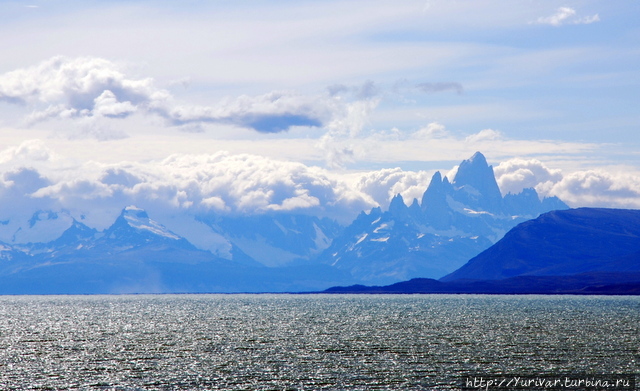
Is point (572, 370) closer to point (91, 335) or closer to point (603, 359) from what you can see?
point (603, 359)

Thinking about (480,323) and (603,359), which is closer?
(603,359)

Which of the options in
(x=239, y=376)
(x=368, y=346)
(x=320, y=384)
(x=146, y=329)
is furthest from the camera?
(x=146, y=329)

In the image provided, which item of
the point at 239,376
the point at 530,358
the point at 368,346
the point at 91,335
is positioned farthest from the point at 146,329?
the point at 530,358

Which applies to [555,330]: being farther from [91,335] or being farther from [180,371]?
[91,335]

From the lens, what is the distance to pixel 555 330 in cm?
16912

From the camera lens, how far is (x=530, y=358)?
11644 centimetres

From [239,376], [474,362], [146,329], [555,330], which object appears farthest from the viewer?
[146,329]

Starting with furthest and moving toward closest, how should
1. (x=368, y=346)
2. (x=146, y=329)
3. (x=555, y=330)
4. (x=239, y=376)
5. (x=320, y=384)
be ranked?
(x=146, y=329)
(x=555, y=330)
(x=368, y=346)
(x=239, y=376)
(x=320, y=384)

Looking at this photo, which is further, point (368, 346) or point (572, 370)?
point (368, 346)

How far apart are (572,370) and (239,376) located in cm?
4626

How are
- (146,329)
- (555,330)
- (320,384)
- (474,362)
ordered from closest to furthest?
(320,384)
(474,362)
(555,330)
(146,329)

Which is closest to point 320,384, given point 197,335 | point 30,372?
point 30,372

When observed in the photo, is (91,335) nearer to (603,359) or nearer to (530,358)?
(530,358)

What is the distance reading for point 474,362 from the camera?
11194cm
